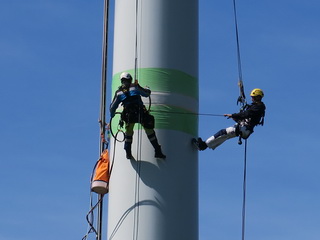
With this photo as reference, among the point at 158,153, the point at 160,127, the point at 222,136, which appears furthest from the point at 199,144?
the point at 158,153

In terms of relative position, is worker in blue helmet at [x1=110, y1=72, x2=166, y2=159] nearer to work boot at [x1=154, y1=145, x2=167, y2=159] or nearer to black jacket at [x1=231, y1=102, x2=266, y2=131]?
work boot at [x1=154, y1=145, x2=167, y2=159]

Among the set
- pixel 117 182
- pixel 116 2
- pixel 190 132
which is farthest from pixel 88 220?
pixel 116 2

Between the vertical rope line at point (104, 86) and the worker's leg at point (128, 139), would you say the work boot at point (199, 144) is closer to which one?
the worker's leg at point (128, 139)

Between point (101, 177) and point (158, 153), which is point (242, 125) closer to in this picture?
point (158, 153)

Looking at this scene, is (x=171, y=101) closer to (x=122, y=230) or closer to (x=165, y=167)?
(x=165, y=167)

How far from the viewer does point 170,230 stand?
2236 cm

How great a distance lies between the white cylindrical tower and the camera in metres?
22.5

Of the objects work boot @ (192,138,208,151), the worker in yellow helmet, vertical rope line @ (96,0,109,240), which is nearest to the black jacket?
the worker in yellow helmet

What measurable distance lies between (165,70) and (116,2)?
2.14m

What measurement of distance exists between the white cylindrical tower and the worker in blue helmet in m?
0.23

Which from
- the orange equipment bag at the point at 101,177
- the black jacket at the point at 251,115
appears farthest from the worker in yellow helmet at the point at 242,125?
the orange equipment bag at the point at 101,177

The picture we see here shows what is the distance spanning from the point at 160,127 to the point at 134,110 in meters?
0.70

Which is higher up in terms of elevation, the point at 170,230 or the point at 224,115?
the point at 224,115

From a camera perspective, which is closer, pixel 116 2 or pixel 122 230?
pixel 122 230
